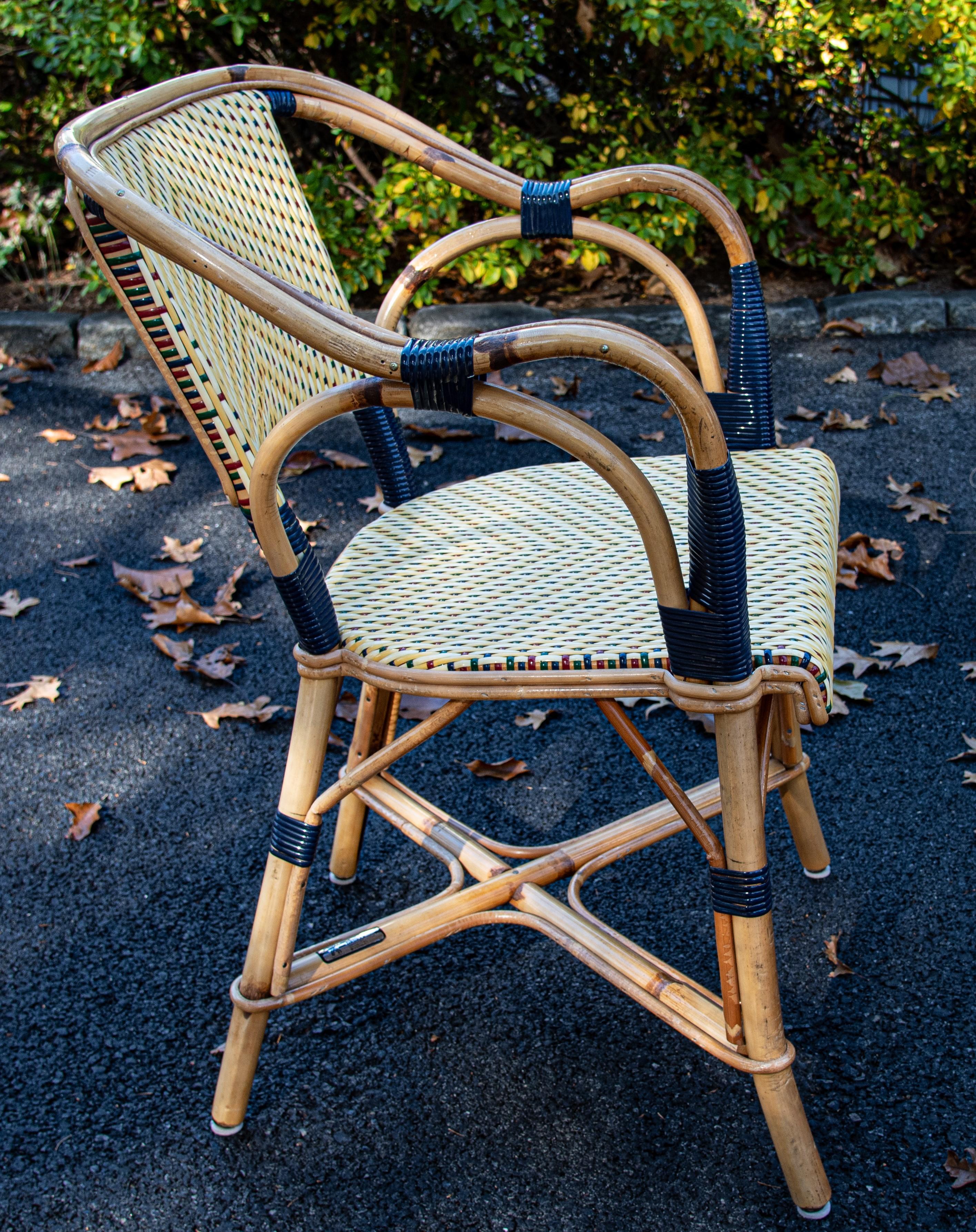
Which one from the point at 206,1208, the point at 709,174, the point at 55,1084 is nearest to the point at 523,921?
the point at 206,1208

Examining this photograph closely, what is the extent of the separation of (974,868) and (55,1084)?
4.32 feet

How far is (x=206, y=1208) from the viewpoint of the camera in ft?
4.09

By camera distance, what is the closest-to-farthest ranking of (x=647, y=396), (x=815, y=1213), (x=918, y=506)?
(x=815, y=1213) → (x=918, y=506) → (x=647, y=396)

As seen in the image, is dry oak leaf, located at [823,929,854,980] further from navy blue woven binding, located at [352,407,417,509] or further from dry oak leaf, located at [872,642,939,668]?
navy blue woven binding, located at [352,407,417,509]

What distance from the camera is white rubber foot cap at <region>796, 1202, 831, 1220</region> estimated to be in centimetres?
118

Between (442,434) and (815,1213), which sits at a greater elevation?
(815,1213)

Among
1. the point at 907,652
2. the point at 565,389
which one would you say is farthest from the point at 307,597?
the point at 565,389

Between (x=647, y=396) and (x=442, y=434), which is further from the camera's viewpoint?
(x=647, y=396)

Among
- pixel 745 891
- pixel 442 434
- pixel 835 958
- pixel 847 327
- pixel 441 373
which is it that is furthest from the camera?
pixel 847 327

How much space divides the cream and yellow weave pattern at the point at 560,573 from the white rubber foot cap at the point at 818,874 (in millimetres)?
574

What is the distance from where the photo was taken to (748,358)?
4.60 feet

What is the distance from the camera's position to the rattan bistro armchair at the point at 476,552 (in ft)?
3.13

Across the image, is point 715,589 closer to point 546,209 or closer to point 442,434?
point 546,209

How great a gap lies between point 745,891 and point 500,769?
909 millimetres
